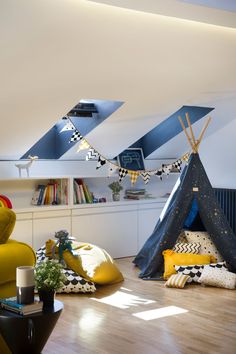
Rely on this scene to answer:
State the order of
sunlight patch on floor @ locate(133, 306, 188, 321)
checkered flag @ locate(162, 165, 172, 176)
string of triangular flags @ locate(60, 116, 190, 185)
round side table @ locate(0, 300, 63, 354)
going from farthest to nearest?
checkered flag @ locate(162, 165, 172, 176)
string of triangular flags @ locate(60, 116, 190, 185)
sunlight patch on floor @ locate(133, 306, 188, 321)
round side table @ locate(0, 300, 63, 354)

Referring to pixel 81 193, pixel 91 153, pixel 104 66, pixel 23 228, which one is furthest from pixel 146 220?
pixel 104 66

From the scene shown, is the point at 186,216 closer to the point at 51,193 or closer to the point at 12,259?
the point at 51,193

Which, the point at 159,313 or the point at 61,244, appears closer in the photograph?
the point at 159,313

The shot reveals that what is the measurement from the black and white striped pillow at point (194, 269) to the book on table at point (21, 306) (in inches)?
100

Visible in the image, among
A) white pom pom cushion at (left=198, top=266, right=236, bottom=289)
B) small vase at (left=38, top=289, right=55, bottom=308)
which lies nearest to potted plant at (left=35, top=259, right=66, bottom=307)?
small vase at (left=38, top=289, right=55, bottom=308)

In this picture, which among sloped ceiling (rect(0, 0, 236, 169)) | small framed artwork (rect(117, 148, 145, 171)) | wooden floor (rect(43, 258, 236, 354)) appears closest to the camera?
wooden floor (rect(43, 258, 236, 354))

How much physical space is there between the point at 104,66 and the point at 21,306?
2.56 m

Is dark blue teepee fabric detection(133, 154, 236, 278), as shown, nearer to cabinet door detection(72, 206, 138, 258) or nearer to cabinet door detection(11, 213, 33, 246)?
cabinet door detection(72, 206, 138, 258)

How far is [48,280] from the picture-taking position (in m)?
3.54

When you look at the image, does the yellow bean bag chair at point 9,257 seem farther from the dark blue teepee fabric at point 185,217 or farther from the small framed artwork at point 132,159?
the small framed artwork at point 132,159

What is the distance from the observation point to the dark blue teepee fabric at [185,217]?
601 centimetres

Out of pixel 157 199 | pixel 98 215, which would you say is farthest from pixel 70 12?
pixel 157 199

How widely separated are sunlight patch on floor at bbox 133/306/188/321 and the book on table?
134 cm

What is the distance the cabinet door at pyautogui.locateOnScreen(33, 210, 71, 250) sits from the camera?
246 inches
